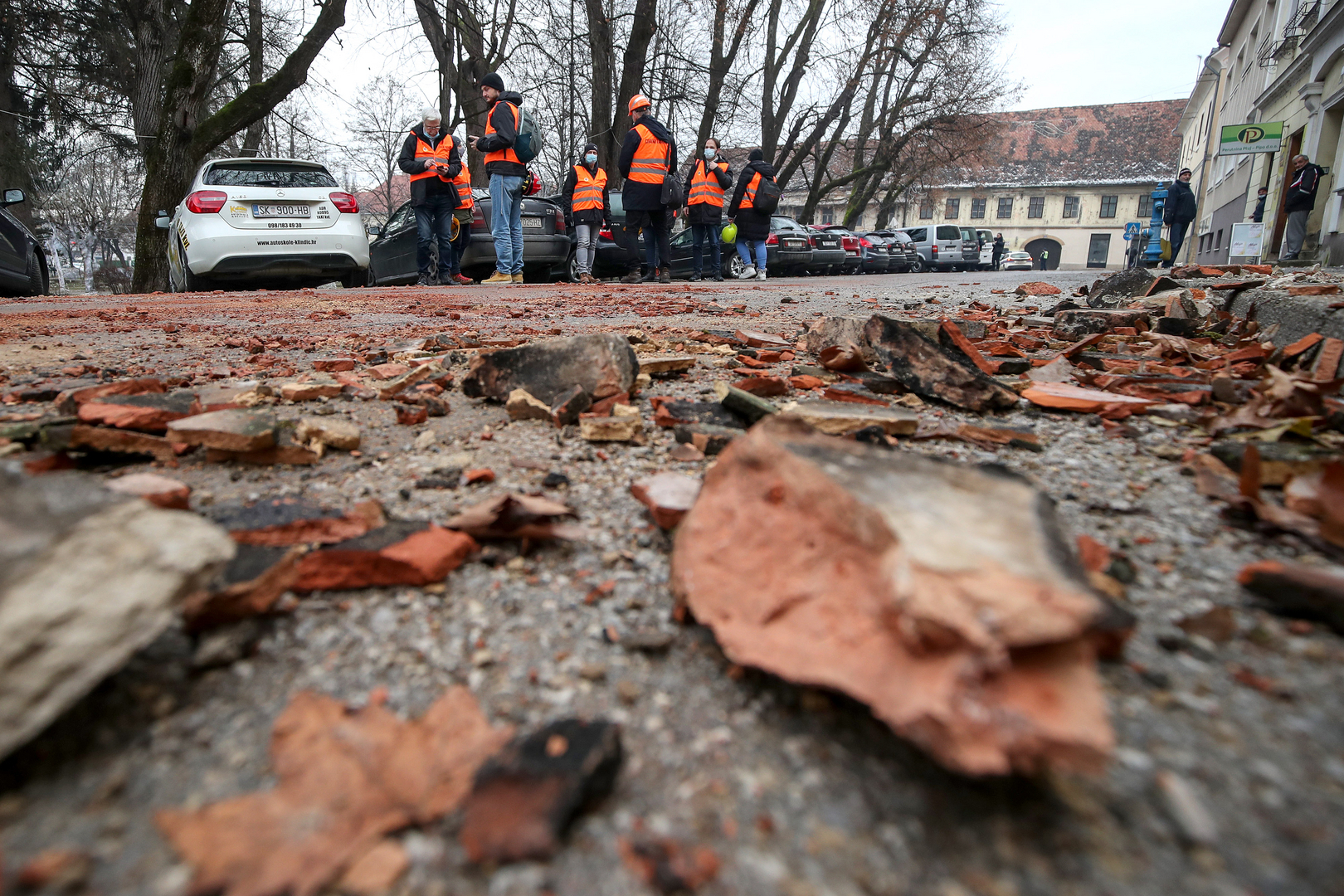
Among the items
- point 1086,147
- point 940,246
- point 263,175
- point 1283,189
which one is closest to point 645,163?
point 263,175

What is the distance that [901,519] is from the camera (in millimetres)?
875

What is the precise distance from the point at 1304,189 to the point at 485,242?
14.1 m

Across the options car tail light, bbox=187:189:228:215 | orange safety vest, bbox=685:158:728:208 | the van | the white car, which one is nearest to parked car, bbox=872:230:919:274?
the van

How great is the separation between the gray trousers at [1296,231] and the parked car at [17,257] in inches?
750

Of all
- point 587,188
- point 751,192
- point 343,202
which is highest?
point 751,192

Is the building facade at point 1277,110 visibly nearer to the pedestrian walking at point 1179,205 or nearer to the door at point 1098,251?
the pedestrian walking at point 1179,205

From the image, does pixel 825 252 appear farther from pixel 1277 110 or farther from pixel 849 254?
pixel 1277 110

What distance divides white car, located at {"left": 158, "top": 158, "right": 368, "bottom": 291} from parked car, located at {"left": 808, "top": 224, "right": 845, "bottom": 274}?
1198 cm

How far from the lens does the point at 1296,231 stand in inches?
525

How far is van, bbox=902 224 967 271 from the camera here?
1217 inches

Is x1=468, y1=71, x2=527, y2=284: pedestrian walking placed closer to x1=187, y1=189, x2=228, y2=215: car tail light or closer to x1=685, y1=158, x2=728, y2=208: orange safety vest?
x1=187, y1=189, x2=228, y2=215: car tail light

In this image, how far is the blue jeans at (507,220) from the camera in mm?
8312

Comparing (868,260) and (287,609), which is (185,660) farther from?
(868,260)

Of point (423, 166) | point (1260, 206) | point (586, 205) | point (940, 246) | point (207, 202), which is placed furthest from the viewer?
point (940, 246)
